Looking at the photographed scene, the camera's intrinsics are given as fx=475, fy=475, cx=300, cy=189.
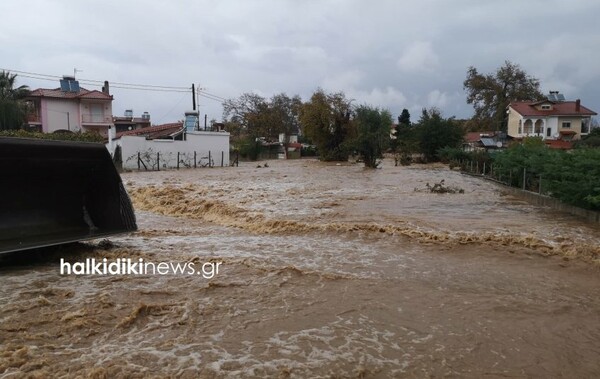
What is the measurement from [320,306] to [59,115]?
5076cm

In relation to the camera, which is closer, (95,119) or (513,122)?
(95,119)

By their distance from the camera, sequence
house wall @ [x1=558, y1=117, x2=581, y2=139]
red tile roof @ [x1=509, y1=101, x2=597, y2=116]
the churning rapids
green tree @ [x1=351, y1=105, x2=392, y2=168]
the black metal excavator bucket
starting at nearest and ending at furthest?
1. the churning rapids
2. the black metal excavator bucket
3. green tree @ [x1=351, y1=105, x2=392, y2=168]
4. red tile roof @ [x1=509, y1=101, x2=597, y2=116]
5. house wall @ [x1=558, y1=117, x2=581, y2=139]

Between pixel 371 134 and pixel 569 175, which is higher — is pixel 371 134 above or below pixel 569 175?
above

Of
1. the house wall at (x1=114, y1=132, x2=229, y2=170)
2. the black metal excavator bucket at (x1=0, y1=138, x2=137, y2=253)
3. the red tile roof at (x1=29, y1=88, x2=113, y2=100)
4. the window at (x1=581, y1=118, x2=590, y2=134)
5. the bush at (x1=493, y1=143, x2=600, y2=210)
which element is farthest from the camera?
the window at (x1=581, y1=118, x2=590, y2=134)

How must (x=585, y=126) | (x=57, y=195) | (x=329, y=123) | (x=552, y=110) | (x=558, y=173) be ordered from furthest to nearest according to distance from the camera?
(x=585, y=126) < (x=552, y=110) < (x=329, y=123) < (x=558, y=173) < (x=57, y=195)

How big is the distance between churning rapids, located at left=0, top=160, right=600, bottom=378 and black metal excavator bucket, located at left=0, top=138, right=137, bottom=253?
0.33 meters

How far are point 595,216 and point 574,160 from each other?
193 cm

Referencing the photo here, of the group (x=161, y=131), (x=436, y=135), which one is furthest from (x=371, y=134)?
(x=161, y=131)

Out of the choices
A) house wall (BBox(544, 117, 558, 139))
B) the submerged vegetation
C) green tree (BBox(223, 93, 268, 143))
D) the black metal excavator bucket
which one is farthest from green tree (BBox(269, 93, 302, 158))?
Result: the black metal excavator bucket

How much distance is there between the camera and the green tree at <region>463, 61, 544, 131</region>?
2579 inches

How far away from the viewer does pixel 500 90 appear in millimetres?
65562

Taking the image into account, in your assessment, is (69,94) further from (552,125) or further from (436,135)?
(552,125)

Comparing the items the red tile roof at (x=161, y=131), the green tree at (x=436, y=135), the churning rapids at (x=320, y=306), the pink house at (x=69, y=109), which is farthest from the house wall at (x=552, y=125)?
the churning rapids at (x=320, y=306)

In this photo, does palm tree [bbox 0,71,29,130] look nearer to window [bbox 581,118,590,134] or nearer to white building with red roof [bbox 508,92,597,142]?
white building with red roof [bbox 508,92,597,142]
